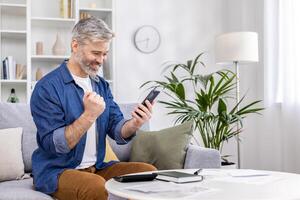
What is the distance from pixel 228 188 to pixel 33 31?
324 centimetres

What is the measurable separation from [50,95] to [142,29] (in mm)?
2674

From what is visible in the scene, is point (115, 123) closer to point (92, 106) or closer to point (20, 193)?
point (92, 106)

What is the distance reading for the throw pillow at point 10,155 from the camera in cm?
231

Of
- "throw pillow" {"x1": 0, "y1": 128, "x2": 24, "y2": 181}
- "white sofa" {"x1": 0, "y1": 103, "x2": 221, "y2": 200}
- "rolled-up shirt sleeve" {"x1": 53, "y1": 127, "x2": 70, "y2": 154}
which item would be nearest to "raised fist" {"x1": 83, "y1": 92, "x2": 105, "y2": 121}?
"rolled-up shirt sleeve" {"x1": 53, "y1": 127, "x2": 70, "y2": 154}

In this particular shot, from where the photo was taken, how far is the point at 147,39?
14.6 ft

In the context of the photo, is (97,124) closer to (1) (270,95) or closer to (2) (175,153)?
(2) (175,153)

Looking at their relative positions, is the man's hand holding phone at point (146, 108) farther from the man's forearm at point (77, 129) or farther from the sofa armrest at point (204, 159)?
the sofa armrest at point (204, 159)

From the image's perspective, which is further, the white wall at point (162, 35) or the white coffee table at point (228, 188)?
the white wall at point (162, 35)

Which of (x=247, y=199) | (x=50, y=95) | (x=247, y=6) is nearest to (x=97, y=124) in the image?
(x=50, y=95)

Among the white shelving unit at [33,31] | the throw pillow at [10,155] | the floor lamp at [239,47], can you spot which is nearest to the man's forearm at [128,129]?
the throw pillow at [10,155]

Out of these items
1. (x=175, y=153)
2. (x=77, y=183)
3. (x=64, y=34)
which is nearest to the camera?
(x=77, y=183)

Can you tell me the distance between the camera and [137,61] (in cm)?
443

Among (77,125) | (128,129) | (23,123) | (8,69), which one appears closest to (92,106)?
(77,125)

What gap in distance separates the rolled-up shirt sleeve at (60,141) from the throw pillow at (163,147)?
34.7 inches
